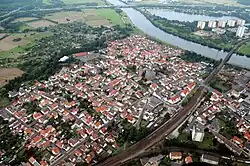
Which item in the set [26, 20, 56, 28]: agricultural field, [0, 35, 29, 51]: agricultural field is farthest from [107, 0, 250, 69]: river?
[0, 35, 29, 51]: agricultural field

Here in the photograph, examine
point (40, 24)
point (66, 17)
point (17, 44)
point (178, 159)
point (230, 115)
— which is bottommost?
point (178, 159)

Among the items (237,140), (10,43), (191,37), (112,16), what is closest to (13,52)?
(10,43)

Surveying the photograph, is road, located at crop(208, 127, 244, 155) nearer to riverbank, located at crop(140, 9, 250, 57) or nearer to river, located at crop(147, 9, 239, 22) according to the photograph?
riverbank, located at crop(140, 9, 250, 57)

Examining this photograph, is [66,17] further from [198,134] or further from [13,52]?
[198,134]

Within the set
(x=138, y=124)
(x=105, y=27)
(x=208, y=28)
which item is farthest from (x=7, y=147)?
(x=208, y=28)

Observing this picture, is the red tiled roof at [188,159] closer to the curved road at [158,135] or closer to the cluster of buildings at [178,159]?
the cluster of buildings at [178,159]

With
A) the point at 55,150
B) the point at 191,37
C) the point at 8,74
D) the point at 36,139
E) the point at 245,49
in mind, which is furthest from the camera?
the point at 191,37
